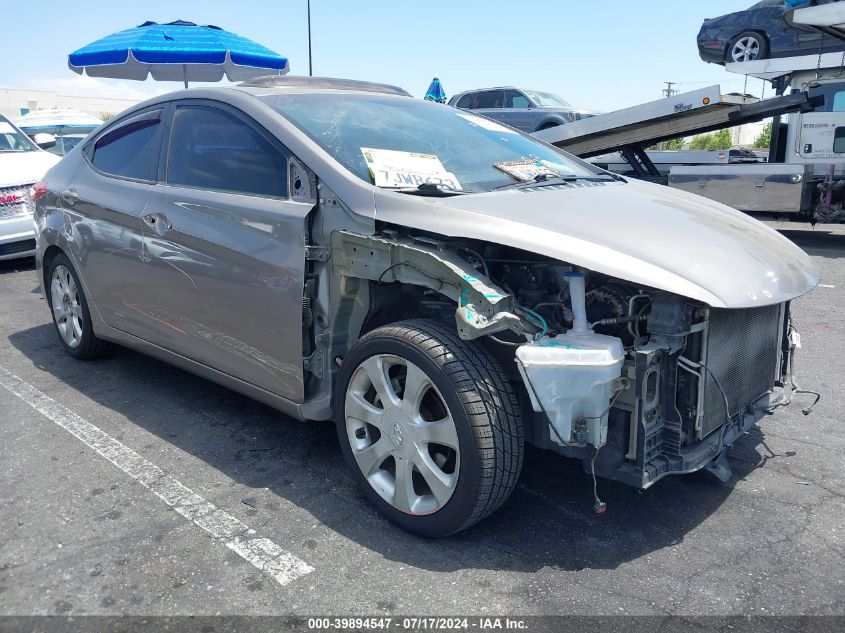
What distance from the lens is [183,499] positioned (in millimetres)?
3094

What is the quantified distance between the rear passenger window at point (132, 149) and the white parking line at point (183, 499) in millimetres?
1395

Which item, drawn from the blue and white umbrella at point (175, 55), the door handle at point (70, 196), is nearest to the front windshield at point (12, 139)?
the blue and white umbrella at point (175, 55)

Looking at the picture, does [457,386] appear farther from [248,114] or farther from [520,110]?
[520,110]

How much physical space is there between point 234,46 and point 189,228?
7780 mm

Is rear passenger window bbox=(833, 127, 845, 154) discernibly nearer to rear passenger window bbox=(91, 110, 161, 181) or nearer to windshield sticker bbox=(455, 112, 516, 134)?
windshield sticker bbox=(455, 112, 516, 134)

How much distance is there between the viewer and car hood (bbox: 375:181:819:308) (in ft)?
8.05

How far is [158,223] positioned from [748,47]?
12.7 metres

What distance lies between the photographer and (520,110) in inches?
663

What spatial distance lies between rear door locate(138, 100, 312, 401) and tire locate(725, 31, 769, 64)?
1187 centimetres

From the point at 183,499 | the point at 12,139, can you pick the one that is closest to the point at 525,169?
the point at 183,499

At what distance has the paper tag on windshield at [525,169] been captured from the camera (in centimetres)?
336

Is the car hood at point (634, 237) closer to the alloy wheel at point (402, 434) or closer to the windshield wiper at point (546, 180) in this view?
the windshield wiper at point (546, 180)

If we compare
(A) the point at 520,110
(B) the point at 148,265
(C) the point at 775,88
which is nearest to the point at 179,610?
(B) the point at 148,265

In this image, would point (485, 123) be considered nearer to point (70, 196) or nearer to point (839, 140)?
point (70, 196)
